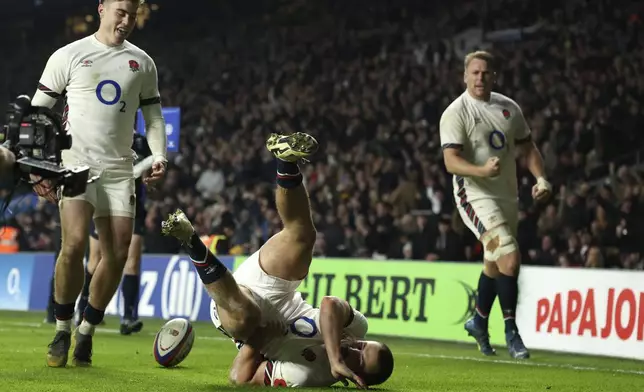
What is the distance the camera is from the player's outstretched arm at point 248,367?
703cm

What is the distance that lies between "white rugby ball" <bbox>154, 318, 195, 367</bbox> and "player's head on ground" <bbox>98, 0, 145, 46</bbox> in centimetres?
200

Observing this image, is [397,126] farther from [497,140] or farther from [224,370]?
[224,370]

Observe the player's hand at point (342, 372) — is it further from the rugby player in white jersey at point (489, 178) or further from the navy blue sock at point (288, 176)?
the rugby player in white jersey at point (489, 178)

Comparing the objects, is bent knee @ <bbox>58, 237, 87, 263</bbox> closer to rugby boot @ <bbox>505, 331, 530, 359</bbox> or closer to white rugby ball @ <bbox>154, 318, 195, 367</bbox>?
white rugby ball @ <bbox>154, 318, 195, 367</bbox>

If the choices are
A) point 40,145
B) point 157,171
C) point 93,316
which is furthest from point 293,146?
point 93,316

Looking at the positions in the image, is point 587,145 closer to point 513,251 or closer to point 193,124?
point 513,251

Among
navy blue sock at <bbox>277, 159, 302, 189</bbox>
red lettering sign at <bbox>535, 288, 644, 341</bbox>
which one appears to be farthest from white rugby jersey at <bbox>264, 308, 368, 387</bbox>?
red lettering sign at <bbox>535, 288, 644, 341</bbox>

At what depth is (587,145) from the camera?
719 inches

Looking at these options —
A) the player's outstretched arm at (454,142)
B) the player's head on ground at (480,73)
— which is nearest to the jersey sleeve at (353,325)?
the player's outstretched arm at (454,142)

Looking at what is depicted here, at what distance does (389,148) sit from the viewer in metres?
21.5

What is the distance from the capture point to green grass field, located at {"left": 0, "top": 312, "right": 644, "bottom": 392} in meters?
7.07

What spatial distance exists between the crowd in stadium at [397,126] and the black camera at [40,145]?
9952 mm

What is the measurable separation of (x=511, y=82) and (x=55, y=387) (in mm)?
16196

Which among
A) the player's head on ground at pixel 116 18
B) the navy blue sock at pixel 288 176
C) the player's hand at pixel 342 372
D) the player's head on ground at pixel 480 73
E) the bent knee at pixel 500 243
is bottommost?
the player's hand at pixel 342 372
